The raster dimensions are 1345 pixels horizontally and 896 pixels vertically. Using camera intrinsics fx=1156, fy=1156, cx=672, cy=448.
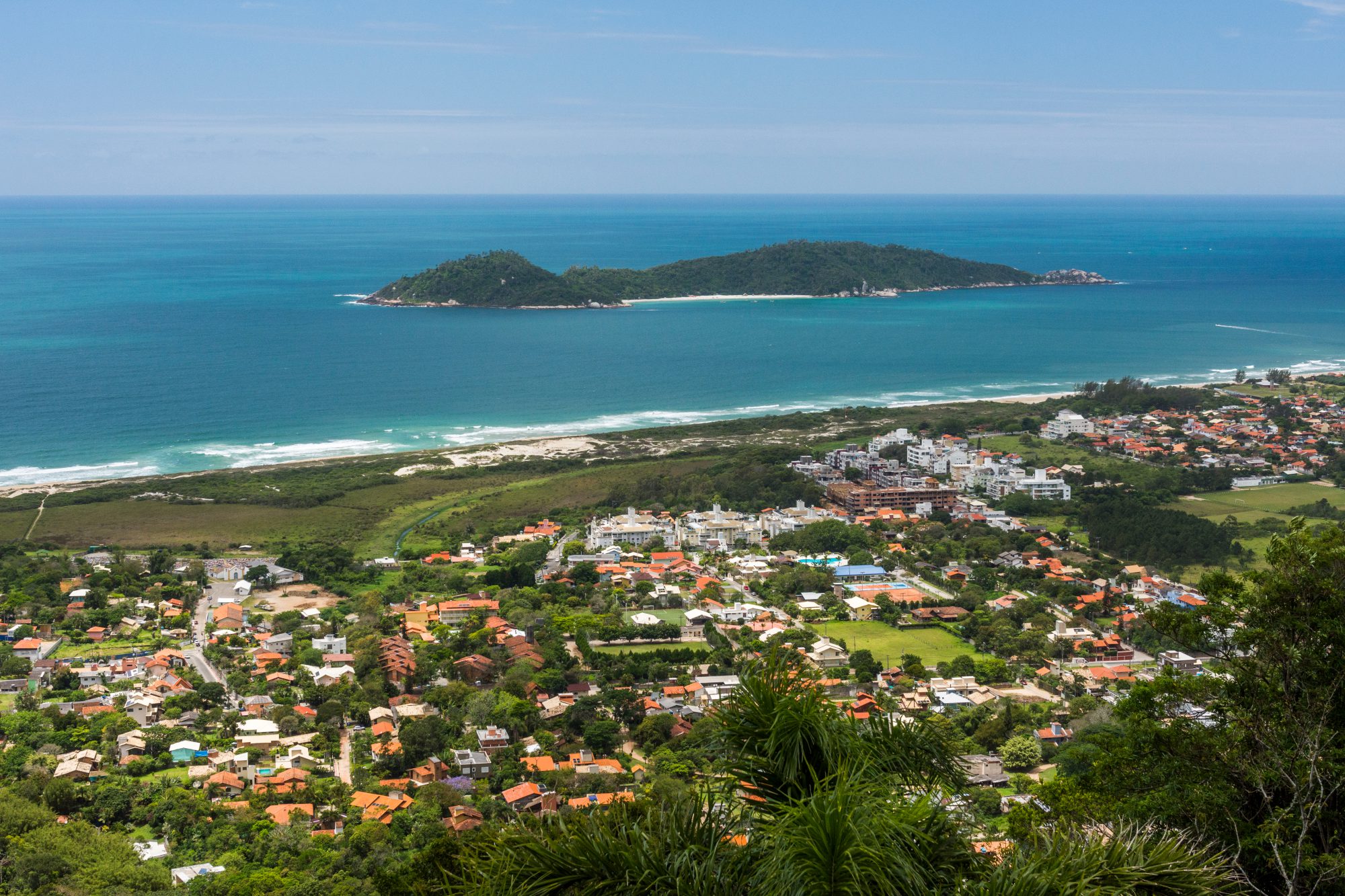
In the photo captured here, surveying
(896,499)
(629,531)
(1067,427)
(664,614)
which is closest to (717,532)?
(629,531)

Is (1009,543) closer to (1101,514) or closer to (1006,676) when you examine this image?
(1101,514)

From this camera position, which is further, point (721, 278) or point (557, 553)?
point (721, 278)

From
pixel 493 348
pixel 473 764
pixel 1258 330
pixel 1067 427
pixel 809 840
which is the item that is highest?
pixel 809 840

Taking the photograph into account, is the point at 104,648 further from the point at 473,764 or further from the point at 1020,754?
the point at 1020,754

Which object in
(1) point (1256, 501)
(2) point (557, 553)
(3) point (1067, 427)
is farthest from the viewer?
(3) point (1067, 427)

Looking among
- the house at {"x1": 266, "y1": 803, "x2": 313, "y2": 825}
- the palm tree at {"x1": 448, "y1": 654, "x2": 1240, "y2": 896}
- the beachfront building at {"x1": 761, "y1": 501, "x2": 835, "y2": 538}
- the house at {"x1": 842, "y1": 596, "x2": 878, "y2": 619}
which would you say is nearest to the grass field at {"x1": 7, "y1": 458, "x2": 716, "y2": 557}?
the beachfront building at {"x1": 761, "y1": 501, "x2": 835, "y2": 538}

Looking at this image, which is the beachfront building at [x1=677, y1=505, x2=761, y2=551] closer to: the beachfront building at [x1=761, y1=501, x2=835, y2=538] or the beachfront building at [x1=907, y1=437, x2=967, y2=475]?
the beachfront building at [x1=761, y1=501, x2=835, y2=538]

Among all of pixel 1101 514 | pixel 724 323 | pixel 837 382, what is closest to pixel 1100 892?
pixel 1101 514
